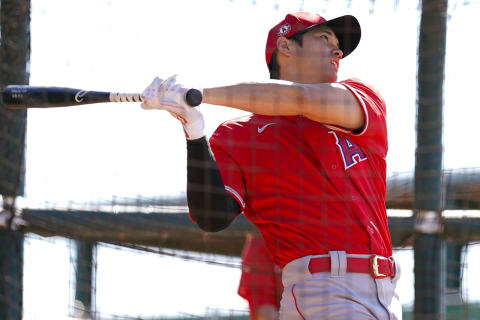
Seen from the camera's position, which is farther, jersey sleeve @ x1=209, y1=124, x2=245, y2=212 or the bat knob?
jersey sleeve @ x1=209, y1=124, x2=245, y2=212

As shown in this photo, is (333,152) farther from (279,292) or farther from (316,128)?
(279,292)

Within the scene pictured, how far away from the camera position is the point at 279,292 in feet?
11.8

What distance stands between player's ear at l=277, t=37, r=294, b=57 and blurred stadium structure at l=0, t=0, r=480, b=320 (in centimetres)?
31

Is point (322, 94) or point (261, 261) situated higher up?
point (322, 94)

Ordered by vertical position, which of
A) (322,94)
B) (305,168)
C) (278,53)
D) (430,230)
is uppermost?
(278,53)

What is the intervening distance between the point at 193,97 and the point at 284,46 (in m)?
0.63

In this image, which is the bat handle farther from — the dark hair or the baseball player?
the dark hair

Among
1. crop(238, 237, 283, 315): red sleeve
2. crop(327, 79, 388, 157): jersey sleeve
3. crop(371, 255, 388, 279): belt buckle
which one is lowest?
crop(238, 237, 283, 315): red sleeve

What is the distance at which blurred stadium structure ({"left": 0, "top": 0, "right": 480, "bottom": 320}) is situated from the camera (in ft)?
10.2

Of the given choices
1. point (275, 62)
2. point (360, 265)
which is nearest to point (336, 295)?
point (360, 265)

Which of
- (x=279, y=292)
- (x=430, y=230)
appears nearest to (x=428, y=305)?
(x=430, y=230)

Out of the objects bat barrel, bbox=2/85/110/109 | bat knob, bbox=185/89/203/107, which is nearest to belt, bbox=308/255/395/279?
bat knob, bbox=185/89/203/107

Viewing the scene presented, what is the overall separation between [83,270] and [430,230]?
1529mm

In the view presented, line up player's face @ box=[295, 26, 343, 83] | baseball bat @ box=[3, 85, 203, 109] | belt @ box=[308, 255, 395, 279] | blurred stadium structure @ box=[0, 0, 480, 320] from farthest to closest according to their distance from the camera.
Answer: blurred stadium structure @ box=[0, 0, 480, 320] → player's face @ box=[295, 26, 343, 83] → baseball bat @ box=[3, 85, 203, 109] → belt @ box=[308, 255, 395, 279]
